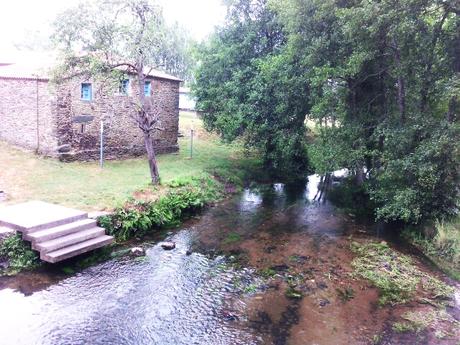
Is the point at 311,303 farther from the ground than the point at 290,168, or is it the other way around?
the point at 290,168

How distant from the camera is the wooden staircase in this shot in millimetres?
9961

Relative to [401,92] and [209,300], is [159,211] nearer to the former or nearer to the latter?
[209,300]

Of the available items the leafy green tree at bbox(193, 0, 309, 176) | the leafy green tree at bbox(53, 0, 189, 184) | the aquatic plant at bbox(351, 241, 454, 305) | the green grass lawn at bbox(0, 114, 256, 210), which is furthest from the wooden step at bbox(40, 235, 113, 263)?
the leafy green tree at bbox(193, 0, 309, 176)

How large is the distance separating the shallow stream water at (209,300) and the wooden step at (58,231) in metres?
0.93

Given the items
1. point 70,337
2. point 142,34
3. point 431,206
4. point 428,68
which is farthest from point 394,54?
point 70,337

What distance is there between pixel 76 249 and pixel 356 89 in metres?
13.0

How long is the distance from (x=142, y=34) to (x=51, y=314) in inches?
400

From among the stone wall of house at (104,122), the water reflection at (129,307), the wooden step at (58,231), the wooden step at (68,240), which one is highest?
the stone wall of house at (104,122)

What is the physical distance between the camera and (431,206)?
13367 mm

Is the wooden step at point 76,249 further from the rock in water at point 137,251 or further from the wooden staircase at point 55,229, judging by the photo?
the rock in water at point 137,251

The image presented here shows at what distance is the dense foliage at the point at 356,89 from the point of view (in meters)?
12.6

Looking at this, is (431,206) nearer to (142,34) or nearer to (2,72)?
(142,34)

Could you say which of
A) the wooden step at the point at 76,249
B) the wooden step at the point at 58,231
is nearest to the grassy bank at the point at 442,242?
the wooden step at the point at 76,249

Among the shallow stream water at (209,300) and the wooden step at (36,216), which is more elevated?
the wooden step at (36,216)
